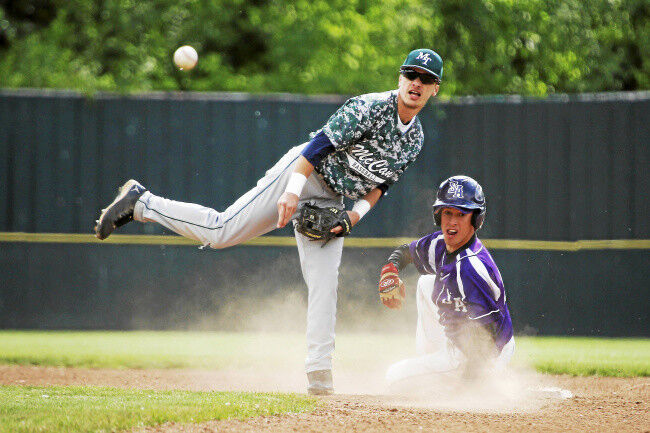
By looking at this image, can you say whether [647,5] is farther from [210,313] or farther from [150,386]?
[150,386]

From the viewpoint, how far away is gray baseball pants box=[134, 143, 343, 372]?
16.6ft

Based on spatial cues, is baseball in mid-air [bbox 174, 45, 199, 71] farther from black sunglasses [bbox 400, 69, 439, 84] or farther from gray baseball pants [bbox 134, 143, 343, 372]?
black sunglasses [bbox 400, 69, 439, 84]

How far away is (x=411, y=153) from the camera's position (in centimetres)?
515

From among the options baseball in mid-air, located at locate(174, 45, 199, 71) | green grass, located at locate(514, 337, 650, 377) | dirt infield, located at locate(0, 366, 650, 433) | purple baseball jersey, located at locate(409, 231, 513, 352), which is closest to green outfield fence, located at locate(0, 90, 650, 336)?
green grass, located at locate(514, 337, 650, 377)

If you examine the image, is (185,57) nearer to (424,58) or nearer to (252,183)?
(252,183)

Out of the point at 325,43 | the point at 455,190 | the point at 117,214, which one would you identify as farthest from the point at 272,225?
the point at 325,43

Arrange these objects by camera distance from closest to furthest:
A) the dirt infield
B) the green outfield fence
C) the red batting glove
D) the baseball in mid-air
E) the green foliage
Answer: the dirt infield < the red batting glove < the baseball in mid-air < the green outfield fence < the green foliage

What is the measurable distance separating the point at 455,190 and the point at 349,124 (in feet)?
2.25

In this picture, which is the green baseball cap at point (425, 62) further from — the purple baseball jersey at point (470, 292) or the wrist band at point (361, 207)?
the purple baseball jersey at point (470, 292)

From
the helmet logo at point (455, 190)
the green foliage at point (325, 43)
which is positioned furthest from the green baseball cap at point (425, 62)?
the green foliage at point (325, 43)

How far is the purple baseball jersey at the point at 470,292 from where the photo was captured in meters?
4.71

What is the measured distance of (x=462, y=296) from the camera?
4.72m

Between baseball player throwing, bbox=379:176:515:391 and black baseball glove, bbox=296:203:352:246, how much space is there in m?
0.37

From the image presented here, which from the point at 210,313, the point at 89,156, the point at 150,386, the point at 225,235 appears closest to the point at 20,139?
the point at 89,156
